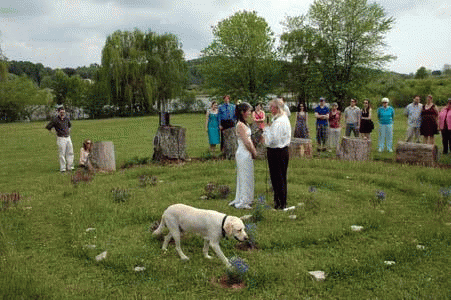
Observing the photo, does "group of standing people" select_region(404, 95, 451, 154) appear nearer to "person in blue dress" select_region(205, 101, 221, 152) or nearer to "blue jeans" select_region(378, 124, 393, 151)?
"blue jeans" select_region(378, 124, 393, 151)

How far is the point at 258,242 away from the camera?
280 inches

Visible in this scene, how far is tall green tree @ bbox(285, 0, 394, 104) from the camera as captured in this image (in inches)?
2119

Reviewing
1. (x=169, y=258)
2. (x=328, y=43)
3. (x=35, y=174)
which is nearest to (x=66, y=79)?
(x=328, y=43)

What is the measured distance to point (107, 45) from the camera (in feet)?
171

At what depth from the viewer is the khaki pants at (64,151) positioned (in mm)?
15070

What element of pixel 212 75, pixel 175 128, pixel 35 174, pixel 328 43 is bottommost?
pixel 35 174

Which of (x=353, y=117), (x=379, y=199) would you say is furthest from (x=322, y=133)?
(x=379, y=199)

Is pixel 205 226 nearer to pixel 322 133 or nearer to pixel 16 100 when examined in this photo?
pixel 322 133

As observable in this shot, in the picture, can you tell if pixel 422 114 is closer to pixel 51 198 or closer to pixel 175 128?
pixel 175 128

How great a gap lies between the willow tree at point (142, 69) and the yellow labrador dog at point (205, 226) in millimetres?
46913

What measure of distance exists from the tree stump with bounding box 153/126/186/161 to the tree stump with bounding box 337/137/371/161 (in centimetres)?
629

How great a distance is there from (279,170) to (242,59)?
51397mm

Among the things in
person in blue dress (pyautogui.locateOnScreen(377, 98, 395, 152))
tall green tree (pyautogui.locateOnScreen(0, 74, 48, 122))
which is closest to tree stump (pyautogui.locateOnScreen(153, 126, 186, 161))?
person in blue dress (pyautogui.locateOnScreen(377, 98, 395, 152))

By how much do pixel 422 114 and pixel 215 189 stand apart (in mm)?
10316
